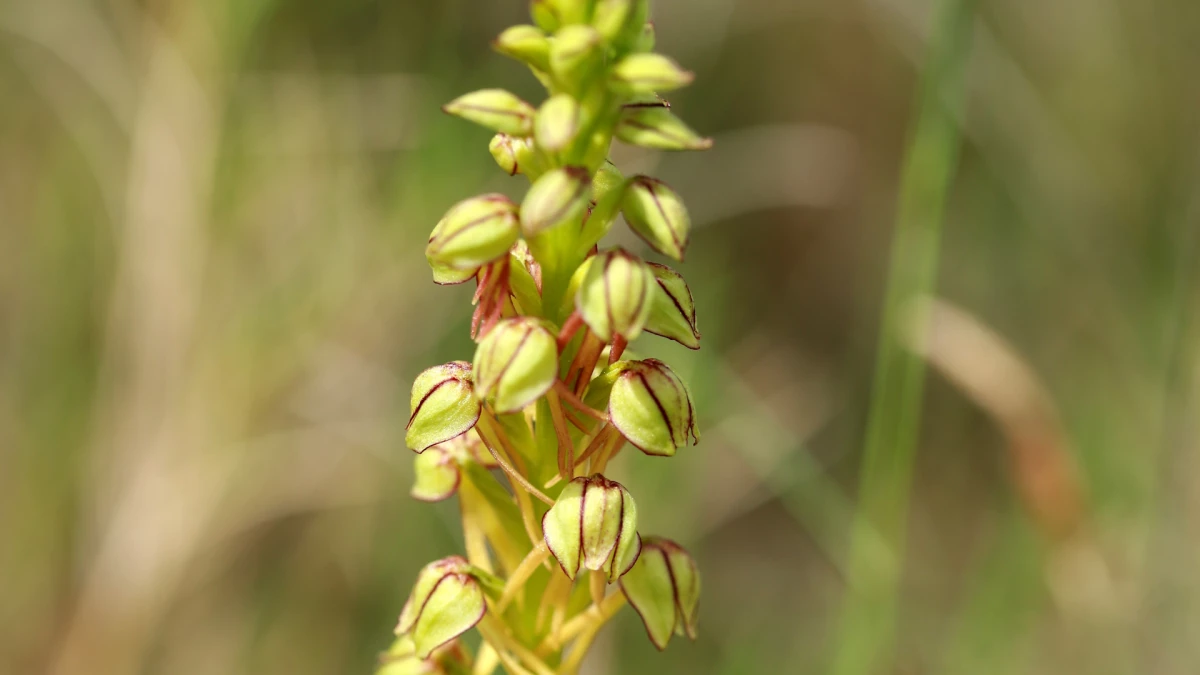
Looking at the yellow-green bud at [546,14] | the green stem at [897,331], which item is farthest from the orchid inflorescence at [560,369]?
the green stem at [897,331]

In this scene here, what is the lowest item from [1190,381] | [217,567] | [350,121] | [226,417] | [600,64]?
[1190,381]

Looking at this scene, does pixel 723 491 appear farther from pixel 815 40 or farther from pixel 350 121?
pixel 815 40

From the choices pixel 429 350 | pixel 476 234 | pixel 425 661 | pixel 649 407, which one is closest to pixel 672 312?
pixel 649 407

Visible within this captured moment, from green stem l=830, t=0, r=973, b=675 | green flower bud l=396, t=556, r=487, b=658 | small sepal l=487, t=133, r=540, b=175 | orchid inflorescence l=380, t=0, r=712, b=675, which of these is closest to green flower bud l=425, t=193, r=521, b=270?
orchid inflorescence l=380, t=0, r=712, b=675

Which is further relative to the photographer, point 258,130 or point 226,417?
point 258,130

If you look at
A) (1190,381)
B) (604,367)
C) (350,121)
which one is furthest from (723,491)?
(604,367)

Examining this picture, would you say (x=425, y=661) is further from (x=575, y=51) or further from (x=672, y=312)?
(x=575, y=51)
